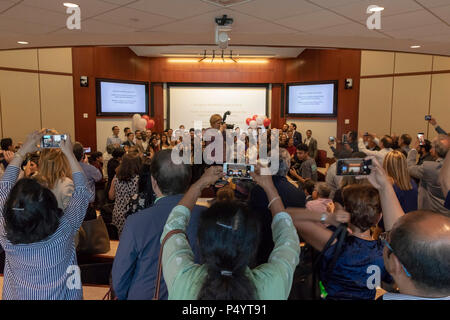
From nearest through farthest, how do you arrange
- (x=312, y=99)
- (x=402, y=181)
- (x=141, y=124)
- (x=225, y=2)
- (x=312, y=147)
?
(x=402, y=181)
(x=225, y=2)
(x=312, y=147)
(x=141, y=124)
(x=312, y=99)

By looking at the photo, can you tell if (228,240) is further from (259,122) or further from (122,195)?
(259,122)

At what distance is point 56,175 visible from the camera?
2.63m

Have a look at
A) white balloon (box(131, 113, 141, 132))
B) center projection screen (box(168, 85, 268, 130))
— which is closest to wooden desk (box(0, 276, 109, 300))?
white balloon (box(131, 113, 141, 132))

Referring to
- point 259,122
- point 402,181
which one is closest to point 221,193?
point 402,181

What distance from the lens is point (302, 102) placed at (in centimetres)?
1163

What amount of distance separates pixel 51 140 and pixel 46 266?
0.83 meters

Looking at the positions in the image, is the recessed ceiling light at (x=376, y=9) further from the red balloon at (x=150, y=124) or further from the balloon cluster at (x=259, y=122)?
the red balloon at (x=150, y=124)

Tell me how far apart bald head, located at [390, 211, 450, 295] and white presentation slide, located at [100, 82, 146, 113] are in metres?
10.7

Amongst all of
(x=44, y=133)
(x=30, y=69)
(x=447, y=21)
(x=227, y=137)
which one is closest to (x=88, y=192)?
(x=44, y=133)

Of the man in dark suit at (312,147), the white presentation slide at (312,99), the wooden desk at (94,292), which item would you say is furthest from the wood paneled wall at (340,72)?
the wooden desk at (94,292)

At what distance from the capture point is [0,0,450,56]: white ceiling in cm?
314

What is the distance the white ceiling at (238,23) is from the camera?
3141 mm

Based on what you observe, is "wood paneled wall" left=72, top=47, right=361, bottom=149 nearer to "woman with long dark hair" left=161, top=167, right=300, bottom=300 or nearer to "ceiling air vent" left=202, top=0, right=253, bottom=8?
"ceiling air vent" left=202, top=0, right=253, bottom=8

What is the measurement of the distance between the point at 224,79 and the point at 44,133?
10492 millimetres
